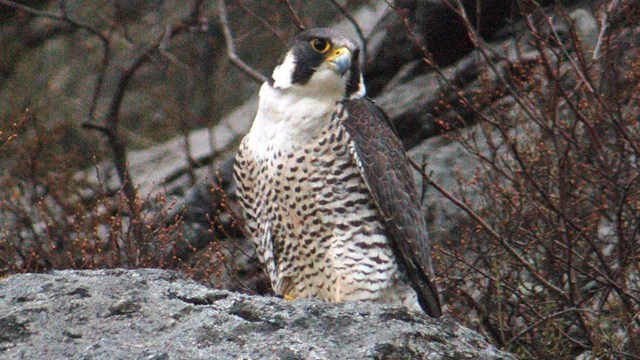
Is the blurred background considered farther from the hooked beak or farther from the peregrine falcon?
the hooked beak

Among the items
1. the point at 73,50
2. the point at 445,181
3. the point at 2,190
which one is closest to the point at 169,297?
the point at 445,181

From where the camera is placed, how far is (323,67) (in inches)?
203

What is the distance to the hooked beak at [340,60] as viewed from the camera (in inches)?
201

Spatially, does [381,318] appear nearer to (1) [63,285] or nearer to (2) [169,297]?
(2) [169,297]

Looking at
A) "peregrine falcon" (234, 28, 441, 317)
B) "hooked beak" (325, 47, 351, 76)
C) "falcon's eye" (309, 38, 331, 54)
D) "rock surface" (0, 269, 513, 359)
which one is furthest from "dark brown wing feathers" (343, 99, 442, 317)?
"rock surface" (0, 269, 513, 359)

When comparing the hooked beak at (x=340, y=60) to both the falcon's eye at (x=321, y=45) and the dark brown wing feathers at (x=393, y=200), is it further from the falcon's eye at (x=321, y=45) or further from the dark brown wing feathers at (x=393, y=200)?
the dark brown wing feathers at (x=393, y=200)

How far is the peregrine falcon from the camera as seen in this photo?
4887mm

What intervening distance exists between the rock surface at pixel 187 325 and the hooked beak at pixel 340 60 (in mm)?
1466

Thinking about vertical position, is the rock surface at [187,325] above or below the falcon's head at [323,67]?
below

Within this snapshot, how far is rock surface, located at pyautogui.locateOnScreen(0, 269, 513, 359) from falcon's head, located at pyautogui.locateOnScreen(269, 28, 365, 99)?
1445 millimetres

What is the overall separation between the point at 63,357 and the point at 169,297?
0.43 metres

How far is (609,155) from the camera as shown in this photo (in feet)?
19.7

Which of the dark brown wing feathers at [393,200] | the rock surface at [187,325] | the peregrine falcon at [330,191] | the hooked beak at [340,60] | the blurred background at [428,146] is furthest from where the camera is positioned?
the blurred background at [428,146]

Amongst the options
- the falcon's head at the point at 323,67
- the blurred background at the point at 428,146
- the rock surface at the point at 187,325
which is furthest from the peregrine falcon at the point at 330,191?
the rock surface at the point at 187,325
